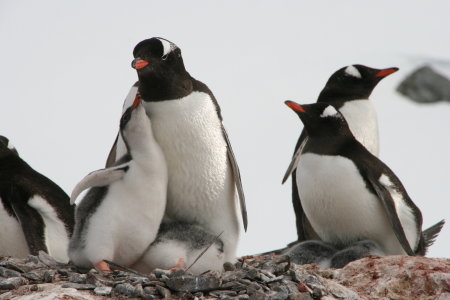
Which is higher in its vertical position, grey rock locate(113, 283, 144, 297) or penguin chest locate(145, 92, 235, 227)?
penguin chest locate(145, 92, 235, 227)

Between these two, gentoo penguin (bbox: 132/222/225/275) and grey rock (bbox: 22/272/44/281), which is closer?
grey rock (bbox: 22/272/44/281)

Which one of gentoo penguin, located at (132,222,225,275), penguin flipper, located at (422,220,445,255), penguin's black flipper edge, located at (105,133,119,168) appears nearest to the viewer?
gentoo penguin, located at (132,222,225,275)

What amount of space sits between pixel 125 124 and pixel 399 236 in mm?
1852

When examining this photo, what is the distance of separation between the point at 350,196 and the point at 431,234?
103 centimetres

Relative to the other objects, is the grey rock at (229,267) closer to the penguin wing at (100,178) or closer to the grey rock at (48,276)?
the penguin wing at (100,178)

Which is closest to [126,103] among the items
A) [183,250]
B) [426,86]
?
[183,250]

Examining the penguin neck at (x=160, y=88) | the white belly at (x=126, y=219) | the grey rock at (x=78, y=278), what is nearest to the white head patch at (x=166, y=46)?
the penguin neck at (x=160, y=88)

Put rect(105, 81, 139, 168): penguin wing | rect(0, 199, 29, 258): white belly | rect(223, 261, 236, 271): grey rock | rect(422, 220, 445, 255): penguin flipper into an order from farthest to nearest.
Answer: rect(422, 220, 445, 255): penguin flipper → rect(0, 199, 29, 258): white belly → rect(105, 81, 139, 168): penguin wing → rect(223, 261, 236, 271): grey rock

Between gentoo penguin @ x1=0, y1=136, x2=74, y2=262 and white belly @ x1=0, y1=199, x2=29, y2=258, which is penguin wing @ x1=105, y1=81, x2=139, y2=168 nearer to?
gentoo penguin @ x1=0, y1=136, x2=74, y2=262

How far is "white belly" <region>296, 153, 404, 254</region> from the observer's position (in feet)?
18.0

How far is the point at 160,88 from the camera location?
14.8 feet

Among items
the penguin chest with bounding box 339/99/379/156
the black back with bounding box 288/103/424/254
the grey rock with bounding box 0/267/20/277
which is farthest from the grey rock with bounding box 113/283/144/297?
the penguin chest with bounding box 339/99/379/156

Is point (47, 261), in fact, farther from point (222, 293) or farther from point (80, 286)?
point (222, 293)

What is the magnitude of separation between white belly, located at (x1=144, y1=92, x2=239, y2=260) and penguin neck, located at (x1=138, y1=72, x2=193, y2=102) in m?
A: 0.03
